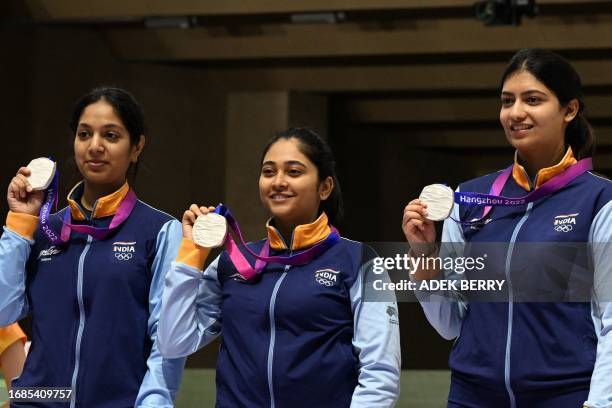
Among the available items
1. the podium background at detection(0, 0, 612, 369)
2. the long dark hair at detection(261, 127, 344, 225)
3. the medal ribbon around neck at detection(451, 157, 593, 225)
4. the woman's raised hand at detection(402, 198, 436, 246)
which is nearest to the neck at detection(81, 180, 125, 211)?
the long dark hair at detection(261, 127, 344, 225)

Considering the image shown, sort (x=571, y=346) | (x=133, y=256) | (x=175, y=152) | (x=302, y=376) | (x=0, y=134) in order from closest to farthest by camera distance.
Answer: (x=571, y=346)
(x=302, y=376)
(x=133, y=256)
(x=0, y=134)
(x=175, y=152)

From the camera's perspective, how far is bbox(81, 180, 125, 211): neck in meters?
3.15

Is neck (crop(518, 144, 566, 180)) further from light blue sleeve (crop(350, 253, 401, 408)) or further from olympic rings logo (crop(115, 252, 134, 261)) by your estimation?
olympic rings logo (crop(115, 252, 134, 261))

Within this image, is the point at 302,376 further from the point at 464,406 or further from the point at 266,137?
the point at 266,137

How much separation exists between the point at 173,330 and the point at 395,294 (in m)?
0.61

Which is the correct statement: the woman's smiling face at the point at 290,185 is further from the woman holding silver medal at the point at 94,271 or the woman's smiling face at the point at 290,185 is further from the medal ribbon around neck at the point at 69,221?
the medal ribbon around neck at the point at 69,221

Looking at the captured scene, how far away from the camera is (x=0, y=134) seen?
10.6 m

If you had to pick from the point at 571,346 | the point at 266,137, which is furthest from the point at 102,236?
the point at 266,137

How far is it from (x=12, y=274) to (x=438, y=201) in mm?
1221

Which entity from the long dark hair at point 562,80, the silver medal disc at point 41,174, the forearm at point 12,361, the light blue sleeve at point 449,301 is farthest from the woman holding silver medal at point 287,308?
the forearm at point 12,361

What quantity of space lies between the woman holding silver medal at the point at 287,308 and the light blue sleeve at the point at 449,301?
12 centimetres

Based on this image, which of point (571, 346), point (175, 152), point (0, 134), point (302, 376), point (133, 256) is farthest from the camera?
point (175, 152)

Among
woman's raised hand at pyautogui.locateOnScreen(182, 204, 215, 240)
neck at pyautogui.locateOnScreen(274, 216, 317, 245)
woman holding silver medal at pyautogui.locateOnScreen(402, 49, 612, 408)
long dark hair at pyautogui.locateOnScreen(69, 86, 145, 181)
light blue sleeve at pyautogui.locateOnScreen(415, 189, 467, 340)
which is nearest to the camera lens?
woman holding silver medal at pyautogui.locateOnScreen(402, 49, 612, 408)

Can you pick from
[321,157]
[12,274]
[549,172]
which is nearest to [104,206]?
[12,274]
